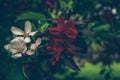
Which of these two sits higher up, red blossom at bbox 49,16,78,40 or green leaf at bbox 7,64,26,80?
red blossom at bbox 49,16,78,40

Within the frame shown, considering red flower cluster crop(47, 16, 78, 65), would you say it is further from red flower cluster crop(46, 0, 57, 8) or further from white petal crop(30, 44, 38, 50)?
red flower cluster crop(46, 0, 57, 8)

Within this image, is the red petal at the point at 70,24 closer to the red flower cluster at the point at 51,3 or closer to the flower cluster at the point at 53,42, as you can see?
the flower cluster at the point at 53,42

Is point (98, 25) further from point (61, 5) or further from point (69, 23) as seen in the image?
Answer: point (69, 23)

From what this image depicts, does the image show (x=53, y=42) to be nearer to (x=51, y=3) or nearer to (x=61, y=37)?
(x=61, y=37)

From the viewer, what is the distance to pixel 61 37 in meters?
2.30

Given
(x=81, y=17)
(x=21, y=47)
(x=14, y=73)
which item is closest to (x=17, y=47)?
(x=21, y=47)

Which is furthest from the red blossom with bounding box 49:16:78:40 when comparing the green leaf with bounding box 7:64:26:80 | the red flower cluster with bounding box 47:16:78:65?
the green leaf with bounding box 7:64:26:80

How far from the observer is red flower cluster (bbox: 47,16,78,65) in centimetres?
228

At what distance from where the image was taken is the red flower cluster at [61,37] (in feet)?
7.49

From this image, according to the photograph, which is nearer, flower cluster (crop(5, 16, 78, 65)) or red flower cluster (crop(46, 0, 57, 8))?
flower cluster (crop(5, 16, 78, 65))

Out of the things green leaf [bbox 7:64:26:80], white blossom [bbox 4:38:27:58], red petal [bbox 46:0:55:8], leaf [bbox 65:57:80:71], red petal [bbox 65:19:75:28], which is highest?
red petal [bbox 46:0:55:8]

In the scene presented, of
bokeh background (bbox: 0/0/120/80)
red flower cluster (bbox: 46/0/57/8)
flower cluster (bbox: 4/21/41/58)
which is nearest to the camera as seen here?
flower cluster (bbox: 4/21/41/58)

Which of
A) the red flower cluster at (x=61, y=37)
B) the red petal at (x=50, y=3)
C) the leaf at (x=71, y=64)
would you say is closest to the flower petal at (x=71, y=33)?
the red flower cluster at (x=61, y=37)

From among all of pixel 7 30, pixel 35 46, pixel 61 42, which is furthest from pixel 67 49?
pixel 7 30
